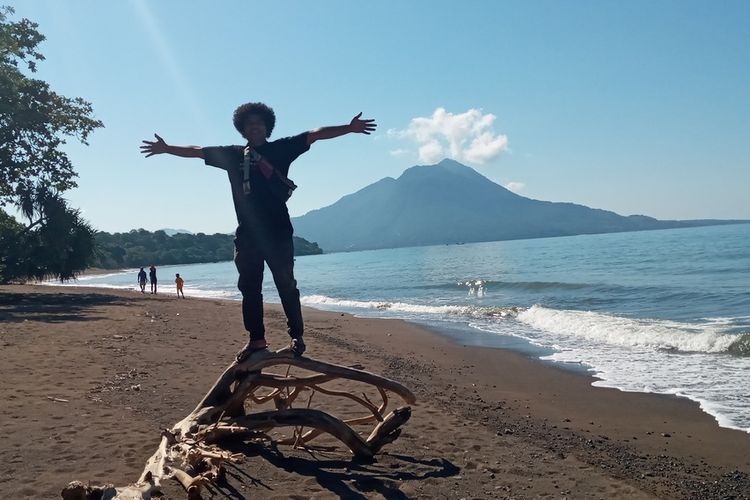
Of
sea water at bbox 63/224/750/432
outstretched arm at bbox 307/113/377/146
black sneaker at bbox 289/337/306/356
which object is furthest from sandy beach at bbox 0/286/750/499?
outstretched arm at bbox 307/113/377/146

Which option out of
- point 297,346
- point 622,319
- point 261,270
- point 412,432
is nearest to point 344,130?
point 261,270

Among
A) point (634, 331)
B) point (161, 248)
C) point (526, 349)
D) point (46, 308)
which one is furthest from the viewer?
point (161, 248)

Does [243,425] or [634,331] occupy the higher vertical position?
[243,425]

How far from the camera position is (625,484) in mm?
5082

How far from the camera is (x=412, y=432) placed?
6.34 metres

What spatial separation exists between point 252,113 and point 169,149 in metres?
0.73

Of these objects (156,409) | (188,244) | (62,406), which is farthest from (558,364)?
(188,244)

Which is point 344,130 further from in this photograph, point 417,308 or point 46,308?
point 417,308

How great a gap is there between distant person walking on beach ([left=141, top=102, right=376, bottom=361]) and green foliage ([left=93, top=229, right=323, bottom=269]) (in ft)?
333

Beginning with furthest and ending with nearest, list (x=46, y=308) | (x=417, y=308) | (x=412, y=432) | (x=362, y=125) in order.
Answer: (x=417, y=308)
(x=46, y=308)
(x=412, y=432)
(x=362, y=125)

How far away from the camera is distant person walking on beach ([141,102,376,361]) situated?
4.61 m

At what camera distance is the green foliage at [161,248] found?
348 feet

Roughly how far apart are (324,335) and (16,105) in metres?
15.4

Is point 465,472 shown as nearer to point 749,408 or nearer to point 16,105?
point 749,408
